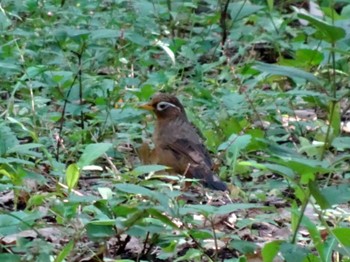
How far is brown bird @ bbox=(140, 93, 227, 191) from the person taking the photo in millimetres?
6648

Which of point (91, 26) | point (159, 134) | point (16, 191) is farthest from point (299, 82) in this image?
point (16, 191)

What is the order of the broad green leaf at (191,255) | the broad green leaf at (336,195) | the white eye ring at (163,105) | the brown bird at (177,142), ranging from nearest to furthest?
the broad green leaf at (336,195) → the broad green leaf at (191,255) → the brown bird at (177,142) → the white eye ring at (163,105)

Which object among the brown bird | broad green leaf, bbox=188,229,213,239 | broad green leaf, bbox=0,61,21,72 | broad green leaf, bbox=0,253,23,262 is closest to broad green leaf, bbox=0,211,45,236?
broad green leaf, bbox=0,253,23,262

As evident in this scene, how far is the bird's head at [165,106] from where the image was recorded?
290 inches

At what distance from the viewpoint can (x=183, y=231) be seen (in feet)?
15.7

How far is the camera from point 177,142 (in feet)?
23.4

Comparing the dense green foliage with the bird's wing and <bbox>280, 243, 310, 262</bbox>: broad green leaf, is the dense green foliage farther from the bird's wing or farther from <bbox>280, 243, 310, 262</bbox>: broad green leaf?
the bird's wing

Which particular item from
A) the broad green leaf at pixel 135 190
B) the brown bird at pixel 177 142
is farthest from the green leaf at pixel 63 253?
the brown bird at pixel 177 142

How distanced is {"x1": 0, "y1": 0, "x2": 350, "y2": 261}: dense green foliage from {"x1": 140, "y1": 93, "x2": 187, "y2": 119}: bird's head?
0.09 metres

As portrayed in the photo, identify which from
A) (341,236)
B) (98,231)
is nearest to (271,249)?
(341,236)

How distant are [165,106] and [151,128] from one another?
0.29 m

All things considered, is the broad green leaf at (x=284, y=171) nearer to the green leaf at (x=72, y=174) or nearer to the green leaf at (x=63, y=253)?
the green leaf at (x=63, y=253)

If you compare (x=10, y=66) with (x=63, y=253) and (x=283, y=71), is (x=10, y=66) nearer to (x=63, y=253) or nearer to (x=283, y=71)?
(x=63, y=253)

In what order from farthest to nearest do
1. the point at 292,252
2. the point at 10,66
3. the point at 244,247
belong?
1. the point at 10,66
2. the point at 244,247
3. the point at 292,252
